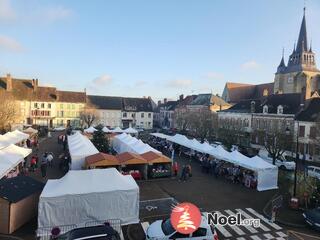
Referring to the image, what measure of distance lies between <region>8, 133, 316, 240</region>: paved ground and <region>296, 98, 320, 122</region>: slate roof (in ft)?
65.1

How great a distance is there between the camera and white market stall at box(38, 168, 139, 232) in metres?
12.2

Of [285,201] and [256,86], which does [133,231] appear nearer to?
[285,201]

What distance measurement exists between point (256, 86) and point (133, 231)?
64690 mm

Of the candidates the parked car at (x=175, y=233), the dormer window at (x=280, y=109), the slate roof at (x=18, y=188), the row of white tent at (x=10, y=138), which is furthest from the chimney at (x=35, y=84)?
the parked car at (x=175, y=233)

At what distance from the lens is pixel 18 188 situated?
13266 millimetres

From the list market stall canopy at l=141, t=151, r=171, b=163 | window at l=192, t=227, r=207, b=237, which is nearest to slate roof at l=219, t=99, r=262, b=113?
market stall canopy at l=141, t=151, r=171, b=163

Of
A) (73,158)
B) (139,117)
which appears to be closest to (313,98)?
(73,158)

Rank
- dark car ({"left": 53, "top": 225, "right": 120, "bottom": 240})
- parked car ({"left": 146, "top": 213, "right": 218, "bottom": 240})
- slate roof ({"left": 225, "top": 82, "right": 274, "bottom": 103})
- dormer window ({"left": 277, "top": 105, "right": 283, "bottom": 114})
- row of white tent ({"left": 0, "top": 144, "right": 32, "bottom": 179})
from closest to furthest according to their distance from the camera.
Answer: dark car ({"left": 53, "top": 225, "right": 120, "bottom": 240})
parked car ({"left": 146, "top": 213, "right": 218, "bottom": 240})
row of white tent ({"left": 0, "top": 144, "right": 32, "bottom": 179})
dormer window ({"left": 277, "top": 105, "right": 283, "bottom": 114})
slate roof ({"left": 225, "top": 82, "right": 274, "bottom": 103})

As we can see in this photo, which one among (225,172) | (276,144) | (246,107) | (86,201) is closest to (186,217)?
(86,201)

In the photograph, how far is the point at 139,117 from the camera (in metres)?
72.2

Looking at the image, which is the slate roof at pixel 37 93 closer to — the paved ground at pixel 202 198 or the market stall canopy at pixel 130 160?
the paved ground at pixel 202 198

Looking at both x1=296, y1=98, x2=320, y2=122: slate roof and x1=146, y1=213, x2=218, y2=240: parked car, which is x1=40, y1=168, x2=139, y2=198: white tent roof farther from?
x1=296, y1=98, x2=320, y2=122: slate roof

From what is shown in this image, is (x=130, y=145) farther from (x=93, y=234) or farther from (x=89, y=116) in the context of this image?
(x=89, y=116)

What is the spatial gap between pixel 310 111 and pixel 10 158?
110 feet
